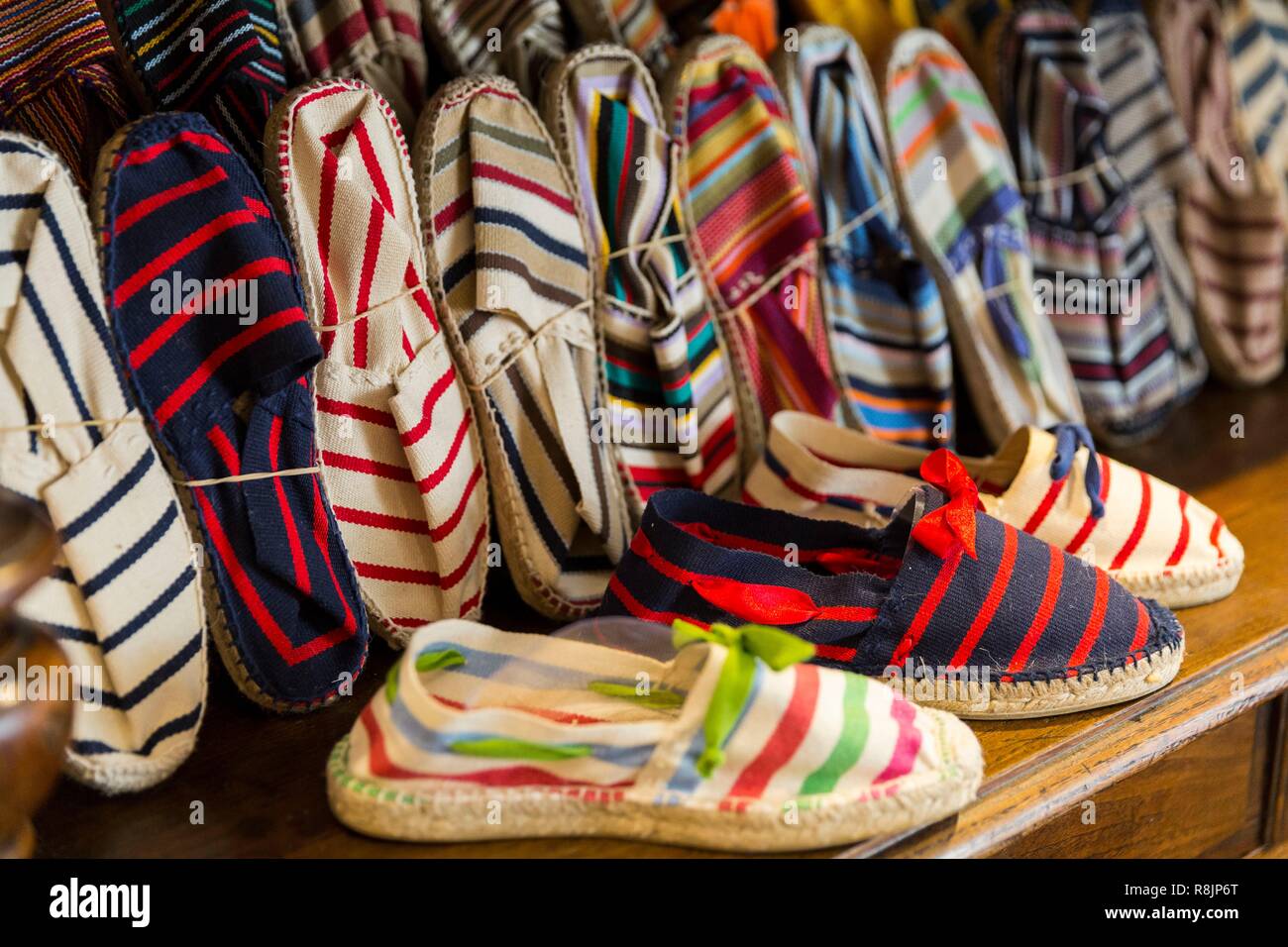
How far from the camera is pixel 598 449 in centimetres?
121

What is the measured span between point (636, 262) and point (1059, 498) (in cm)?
45

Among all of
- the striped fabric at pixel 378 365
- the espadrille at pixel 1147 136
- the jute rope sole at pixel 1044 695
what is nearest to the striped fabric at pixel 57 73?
the striped fabric at pixel 378 365

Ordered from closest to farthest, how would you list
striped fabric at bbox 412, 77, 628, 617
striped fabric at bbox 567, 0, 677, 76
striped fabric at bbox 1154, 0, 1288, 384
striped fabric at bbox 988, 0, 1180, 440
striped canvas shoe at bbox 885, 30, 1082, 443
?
striped fabric at bbox 412, 77, 628, 617
striped fabric at bbox 567, 0, 677, 76
striped canvas shoe at bbox 885, 30, 1082, 443
striped fabric at bbox 988, 0, 1180, 440
striped fabric at bbox 1154, 0, 1288, 384

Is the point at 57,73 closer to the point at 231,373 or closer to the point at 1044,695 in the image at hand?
the point at 231,373

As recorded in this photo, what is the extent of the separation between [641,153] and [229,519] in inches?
20.5

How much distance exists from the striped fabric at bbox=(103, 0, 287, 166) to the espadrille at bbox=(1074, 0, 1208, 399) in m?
1.03

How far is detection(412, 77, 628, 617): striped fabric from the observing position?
1.13 meters

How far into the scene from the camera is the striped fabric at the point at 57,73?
996 mm

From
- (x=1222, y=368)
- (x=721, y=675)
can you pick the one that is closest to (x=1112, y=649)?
(x=721, y=675)

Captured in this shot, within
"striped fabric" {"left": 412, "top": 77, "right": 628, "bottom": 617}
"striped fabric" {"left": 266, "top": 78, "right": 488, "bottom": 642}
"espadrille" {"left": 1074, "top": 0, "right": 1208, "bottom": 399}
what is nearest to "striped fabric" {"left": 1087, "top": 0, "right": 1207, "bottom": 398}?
"espadrille" {"left": 1074, "top": 0, "right": 1208, "bottom": 399}

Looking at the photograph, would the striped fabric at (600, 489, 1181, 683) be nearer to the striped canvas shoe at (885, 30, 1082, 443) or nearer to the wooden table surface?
the wooden table surface

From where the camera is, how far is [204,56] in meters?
1.05

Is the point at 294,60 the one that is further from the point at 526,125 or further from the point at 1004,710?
the point at 1004,710

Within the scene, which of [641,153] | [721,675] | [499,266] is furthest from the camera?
[641,153]
